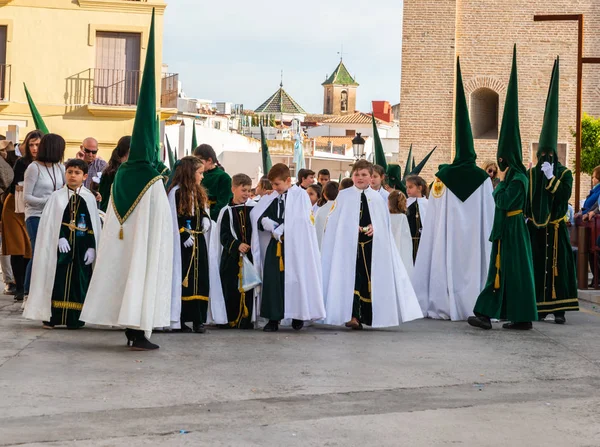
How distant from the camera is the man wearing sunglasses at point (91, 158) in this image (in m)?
12.8

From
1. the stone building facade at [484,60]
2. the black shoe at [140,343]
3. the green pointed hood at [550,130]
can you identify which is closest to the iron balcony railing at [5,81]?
the stone building facade at [484,60]

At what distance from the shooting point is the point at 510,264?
11797 millimetres

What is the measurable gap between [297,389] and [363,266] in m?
4.09

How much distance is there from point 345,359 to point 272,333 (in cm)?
199

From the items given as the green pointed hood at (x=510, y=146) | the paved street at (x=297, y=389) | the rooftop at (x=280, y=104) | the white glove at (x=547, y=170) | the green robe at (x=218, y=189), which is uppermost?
the rooftop at (x=280, y=104)

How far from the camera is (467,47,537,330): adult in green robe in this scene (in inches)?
460

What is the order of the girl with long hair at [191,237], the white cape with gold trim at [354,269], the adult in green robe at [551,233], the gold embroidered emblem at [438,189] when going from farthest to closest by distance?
the gold embroidered emblem at [438,189], the adult in green robe at [551,233], the white cape with gold trim at [354,269], the girl with long hair at [191,237]

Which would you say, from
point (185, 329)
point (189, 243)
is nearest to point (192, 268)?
point (189, 243)

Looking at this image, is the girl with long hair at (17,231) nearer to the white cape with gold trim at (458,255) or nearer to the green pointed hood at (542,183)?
the white cape with gold trim at (458,255)

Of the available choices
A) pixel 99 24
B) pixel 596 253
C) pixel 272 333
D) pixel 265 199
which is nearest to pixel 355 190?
pixel 265 199

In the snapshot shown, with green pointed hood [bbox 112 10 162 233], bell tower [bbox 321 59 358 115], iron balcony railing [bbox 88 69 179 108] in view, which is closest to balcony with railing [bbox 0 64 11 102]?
iron balcony railing [bbox 88 69 179 108]

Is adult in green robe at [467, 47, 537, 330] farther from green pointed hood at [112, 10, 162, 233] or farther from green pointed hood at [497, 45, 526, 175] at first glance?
green pointed hood at [112, 10, 162, 233]

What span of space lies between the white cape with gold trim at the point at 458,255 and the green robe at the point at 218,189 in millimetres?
2939

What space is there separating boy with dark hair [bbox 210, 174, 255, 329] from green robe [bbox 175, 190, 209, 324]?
56 cm
